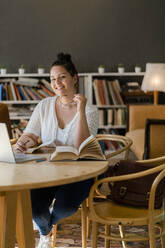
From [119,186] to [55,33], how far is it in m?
4.23

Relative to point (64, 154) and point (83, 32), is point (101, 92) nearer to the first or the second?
point (83, 32)

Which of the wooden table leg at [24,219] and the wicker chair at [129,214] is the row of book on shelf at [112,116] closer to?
the wicker chair at [129,214]

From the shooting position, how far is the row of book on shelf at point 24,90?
5.76 metres

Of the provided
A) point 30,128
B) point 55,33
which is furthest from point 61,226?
point 55,33

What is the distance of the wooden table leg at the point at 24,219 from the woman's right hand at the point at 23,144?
327mm

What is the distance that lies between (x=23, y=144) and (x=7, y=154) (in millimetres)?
480

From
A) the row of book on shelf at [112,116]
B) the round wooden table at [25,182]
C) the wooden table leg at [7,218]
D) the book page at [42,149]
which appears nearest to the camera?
the round wooden table at [25,182]

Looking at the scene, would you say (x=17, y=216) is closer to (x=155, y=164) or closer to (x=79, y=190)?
(x=79, y=190)

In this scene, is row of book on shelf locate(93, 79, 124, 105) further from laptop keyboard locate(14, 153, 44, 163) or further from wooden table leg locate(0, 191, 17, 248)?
wooden table leg locate(0, 191, 17, 248)

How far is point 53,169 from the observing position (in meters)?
1.85

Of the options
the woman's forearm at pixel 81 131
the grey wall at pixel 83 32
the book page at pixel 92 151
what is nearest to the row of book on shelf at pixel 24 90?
the grey wall at pixel 83 32

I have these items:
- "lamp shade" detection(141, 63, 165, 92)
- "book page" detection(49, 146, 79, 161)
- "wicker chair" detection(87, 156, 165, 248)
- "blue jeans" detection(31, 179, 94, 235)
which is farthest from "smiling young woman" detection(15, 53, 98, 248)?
"lamp shade" detection(141, 63, 165, 92)

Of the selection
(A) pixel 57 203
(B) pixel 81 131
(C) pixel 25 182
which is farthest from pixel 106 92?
(C) pixel 25 182

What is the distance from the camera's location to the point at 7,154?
6.54ft
